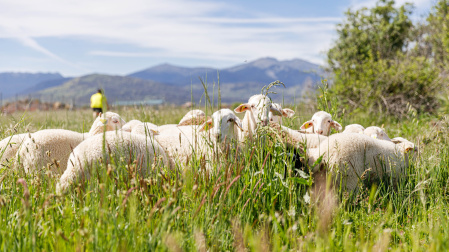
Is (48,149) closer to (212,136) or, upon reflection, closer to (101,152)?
(101,152)

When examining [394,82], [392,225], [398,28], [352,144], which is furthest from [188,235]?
[398,28]

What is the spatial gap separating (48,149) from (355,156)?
3.25 metres

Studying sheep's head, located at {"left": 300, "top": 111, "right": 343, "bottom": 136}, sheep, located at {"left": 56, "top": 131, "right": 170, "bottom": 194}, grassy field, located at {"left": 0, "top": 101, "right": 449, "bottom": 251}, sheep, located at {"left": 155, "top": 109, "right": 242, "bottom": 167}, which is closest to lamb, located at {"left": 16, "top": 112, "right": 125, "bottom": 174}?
sheep, located at {"left": 56, "top": 131, "right": 170, "bottom": 194}

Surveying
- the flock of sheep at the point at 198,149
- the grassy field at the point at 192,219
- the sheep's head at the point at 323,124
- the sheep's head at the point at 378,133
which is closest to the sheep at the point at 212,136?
the flock of sheep at the point at 198,149

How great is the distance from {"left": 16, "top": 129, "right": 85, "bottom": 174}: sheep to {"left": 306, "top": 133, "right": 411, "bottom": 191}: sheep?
261 centimetres

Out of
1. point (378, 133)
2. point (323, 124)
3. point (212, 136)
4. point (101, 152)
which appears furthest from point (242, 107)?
point (378, 133)

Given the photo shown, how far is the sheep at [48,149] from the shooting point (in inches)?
146

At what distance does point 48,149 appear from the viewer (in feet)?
12.6

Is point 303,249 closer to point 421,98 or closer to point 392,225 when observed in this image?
point 392,225

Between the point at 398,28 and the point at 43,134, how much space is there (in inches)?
860

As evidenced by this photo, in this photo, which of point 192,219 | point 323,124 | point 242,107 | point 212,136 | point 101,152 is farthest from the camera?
point 323,124

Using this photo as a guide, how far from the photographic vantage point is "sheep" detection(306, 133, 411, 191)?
3.71m

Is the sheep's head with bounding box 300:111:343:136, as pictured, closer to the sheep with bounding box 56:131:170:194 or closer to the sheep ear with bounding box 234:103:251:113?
the sheep ear with bounding box 234:103:251:113

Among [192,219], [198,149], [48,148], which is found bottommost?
[192,219]
